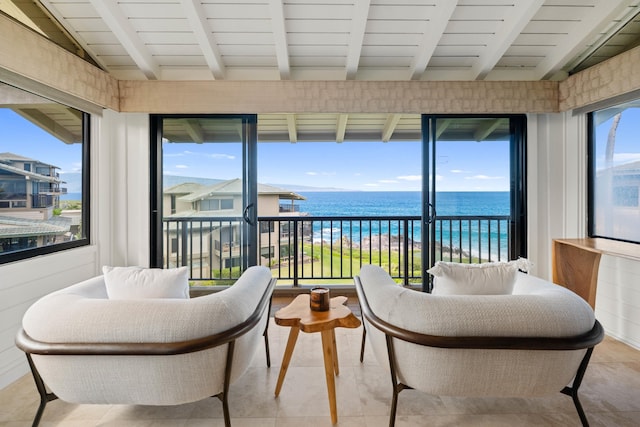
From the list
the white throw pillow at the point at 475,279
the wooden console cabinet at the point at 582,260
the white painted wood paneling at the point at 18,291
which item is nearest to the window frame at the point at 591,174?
the wooden console cabinet at the point at 582,260

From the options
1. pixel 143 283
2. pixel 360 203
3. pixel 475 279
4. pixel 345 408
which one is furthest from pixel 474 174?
pixel 360 203

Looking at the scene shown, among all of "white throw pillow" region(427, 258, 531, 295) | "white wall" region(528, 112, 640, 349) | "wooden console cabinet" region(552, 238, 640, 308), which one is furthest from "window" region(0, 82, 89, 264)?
"white wall" region(528, 112, 640, 349)

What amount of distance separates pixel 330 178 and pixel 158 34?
10.8 meters

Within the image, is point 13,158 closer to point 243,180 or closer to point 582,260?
point 243,180

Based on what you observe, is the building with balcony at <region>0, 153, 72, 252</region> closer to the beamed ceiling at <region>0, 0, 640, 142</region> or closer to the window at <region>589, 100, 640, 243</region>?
the beamed ceiling at <region>0, 0, 640, 142</region>

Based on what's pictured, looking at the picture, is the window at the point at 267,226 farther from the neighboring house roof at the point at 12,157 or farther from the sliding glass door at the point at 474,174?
the neighboring house roof at the point at 12,157

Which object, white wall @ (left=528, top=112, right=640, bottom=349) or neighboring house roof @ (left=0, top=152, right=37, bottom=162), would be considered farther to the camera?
white wall @ (left=528, top=112, right=640, bottom=349)

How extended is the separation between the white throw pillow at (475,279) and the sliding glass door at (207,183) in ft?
6.71

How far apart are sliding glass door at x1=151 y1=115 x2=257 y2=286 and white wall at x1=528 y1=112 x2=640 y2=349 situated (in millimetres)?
2855

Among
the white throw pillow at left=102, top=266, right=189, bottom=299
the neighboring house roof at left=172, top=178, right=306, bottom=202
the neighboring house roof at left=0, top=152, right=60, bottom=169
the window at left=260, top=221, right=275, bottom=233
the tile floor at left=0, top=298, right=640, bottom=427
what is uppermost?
the neighboring house roof at left=0, top=152, right=60, bottom=169

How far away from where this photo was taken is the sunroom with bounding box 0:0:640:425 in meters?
2.34

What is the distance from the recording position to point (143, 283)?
162 cm

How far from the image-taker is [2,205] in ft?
6.97

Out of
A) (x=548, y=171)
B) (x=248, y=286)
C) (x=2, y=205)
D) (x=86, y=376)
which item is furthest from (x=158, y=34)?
(x=548, y=171)
